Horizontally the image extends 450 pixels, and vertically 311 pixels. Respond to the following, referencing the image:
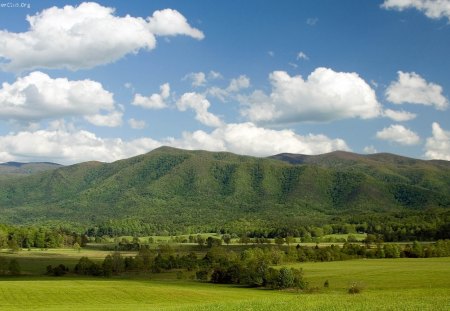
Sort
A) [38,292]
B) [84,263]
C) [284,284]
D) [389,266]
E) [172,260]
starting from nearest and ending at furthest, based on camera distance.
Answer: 1. [38,292]
2. [284,284]
3. [389,266]
4. [84,263]
5. [172,260]

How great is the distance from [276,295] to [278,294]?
4119mm

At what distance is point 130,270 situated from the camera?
6004 inches

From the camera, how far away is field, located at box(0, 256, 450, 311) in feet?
200

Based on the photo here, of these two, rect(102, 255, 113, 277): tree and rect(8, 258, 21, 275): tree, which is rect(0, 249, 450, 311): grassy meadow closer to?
rect(8, 258, 21, 275): tree

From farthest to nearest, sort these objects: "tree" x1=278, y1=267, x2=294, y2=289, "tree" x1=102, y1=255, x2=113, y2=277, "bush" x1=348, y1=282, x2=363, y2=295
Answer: "tree" x1=102, y1=255, x2=113, y2=277
"tree" x1=278, y1=267, x2=294, y2=289
"bush" x1=348, y1=282, x2=363, y2=295

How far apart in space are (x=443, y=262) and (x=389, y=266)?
1613 cm

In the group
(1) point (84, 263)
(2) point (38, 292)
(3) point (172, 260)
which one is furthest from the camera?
(3) point (172, 260)

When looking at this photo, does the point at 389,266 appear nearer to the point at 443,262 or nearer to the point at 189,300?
the point at 443,262

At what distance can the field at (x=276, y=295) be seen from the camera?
6084 cm

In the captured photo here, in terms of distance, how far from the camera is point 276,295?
302 ft

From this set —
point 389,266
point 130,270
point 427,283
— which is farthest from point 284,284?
point 130,270

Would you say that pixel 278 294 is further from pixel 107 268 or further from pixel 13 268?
pixel 13 268

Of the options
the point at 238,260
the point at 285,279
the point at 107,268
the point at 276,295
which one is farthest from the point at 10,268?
the point at 276,295

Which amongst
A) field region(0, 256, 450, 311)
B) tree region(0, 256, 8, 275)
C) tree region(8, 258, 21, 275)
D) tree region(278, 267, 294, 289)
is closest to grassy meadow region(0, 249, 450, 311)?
field region(0, 256, 450, 311)
